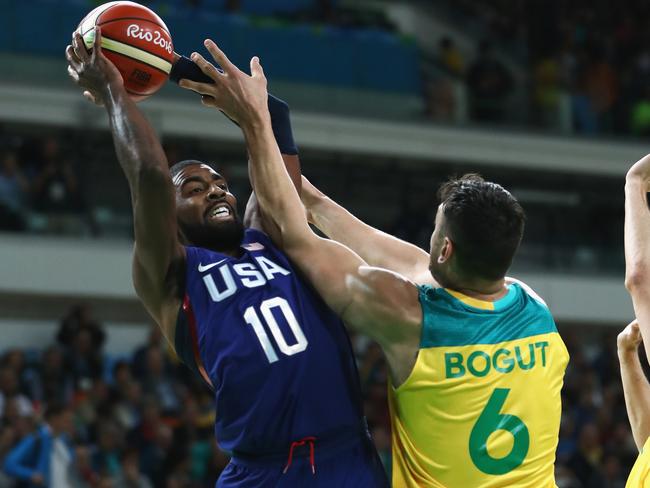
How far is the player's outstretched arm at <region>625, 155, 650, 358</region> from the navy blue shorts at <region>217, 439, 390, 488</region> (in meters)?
1.11

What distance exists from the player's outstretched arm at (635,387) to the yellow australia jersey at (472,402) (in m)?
0.56

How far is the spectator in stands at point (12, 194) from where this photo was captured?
1338 centimetres

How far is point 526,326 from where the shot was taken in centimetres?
430

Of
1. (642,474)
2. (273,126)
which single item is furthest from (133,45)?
(642,474)

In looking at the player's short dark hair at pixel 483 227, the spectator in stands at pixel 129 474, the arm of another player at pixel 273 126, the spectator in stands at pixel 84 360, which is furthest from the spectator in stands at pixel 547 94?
the player's short dark hair at pixel 483 227

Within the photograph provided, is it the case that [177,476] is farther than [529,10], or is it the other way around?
[529,10]

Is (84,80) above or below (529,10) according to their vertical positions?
above

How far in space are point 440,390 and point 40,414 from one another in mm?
7689

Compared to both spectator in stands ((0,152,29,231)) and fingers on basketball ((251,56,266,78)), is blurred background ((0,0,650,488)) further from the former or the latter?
fingers on basketball ((251,56,266,78))

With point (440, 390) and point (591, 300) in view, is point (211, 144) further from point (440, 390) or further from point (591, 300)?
point (440, 390)

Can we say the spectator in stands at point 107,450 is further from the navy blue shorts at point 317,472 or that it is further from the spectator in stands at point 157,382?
the navy blue shorts at point 317,472

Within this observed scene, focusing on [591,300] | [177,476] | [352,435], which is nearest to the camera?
[352,435]

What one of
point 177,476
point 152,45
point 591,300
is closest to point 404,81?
point 591,300

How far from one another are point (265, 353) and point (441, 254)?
2.40 ft
